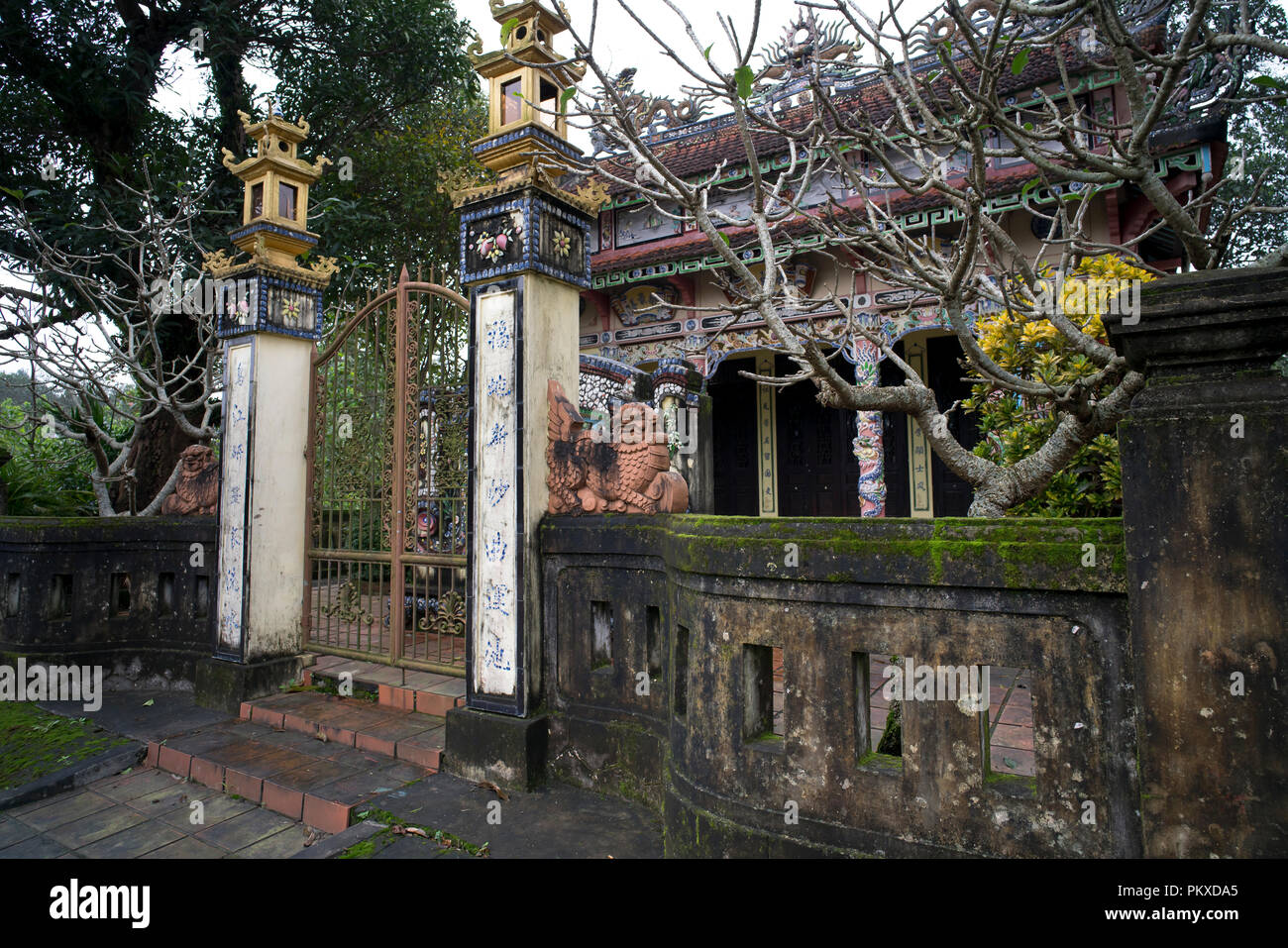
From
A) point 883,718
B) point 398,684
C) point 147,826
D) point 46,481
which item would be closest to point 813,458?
point 883,718

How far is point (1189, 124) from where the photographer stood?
6.97m

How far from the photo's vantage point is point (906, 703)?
2.43 m

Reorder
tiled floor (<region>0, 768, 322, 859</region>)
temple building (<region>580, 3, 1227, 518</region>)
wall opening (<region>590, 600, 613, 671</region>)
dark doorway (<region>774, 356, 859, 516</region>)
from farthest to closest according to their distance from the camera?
1. dark doorway (<region>774, 356, 859, 516</region>)
2. temple building (<region>580, 3, 1227, 518</region>)
3. wall opening (<region>590, 600, 613, 671</region>)
4. tiled floor (<region>0, 768, 322, 859</region>)

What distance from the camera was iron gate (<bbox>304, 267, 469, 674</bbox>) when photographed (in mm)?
5102

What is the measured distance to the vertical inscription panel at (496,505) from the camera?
402cm

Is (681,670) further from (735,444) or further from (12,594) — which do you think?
(735,444)

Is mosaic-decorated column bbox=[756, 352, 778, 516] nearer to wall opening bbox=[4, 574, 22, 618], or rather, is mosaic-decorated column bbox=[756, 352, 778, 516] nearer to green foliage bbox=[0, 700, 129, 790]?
green foliage bbox=[0, 700, 129, 790]

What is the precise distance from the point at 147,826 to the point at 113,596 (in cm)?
347

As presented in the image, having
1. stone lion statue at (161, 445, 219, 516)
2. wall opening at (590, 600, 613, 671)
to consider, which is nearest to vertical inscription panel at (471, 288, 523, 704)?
wall opening at (590, 600, 613, 671)

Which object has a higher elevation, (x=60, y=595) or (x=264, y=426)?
(x=264, y=426)

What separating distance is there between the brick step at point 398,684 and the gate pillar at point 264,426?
33 centimetres

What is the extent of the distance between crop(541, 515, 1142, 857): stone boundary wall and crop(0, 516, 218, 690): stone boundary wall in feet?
16.6

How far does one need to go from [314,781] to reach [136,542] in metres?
3.86

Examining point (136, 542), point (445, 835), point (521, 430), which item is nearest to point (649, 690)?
point (445, 835)
